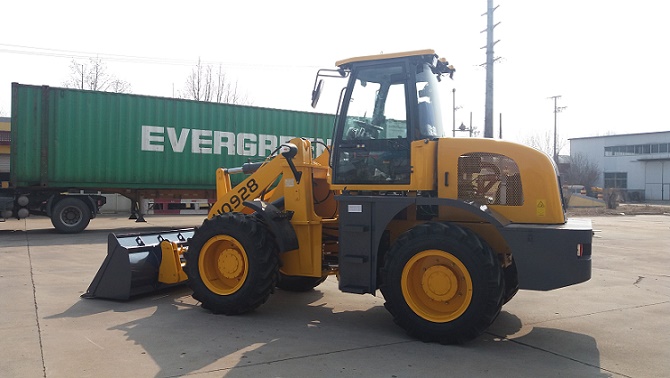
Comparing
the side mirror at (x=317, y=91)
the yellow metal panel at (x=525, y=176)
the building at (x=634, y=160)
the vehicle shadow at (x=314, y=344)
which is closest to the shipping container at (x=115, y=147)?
the vehicle shadow at (x=314, y=344)

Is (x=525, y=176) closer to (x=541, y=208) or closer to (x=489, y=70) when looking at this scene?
(x=541, y=208)

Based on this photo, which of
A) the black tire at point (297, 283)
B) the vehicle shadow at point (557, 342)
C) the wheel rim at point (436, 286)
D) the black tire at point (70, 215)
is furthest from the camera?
the black tire at point (70, 215)

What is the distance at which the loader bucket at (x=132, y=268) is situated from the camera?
6684 mm

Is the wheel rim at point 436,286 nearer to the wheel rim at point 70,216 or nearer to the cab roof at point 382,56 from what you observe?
the cab roof at point 382,56

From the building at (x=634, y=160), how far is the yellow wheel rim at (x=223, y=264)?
59.1 meters

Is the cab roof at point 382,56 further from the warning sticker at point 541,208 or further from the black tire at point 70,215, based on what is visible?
the black tire at point 70,215

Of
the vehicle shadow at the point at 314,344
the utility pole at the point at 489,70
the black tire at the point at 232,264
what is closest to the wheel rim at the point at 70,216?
the vehicle shadow at the point at 314,344

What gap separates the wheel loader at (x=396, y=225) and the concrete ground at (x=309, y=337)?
0.35 m

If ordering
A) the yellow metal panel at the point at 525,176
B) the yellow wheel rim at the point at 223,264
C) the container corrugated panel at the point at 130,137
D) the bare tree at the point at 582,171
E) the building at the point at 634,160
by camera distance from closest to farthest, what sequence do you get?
1. the yellow metal panel at the point at 525,176
2. the yellow wheel rim at the point at 223,264
3. the container corrugated panel at the point at 130,137
4. the building at the point at 634,160
5. the bare tree at the point at 582,171

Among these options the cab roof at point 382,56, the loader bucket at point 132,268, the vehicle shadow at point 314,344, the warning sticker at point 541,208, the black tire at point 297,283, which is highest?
the cab roof at point 382,56

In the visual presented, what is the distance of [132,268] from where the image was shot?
6.71 metres

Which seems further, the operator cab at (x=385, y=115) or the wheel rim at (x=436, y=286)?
the operator cab at (x=385, y=115)

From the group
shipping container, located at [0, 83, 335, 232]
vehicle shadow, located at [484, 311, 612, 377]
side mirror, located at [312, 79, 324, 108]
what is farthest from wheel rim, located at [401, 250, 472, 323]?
shipping container, located at [0, 83, 335, 232]

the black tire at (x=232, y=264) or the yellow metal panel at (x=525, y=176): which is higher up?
Answer: the yellow metal panel at (x=525, y=176)
